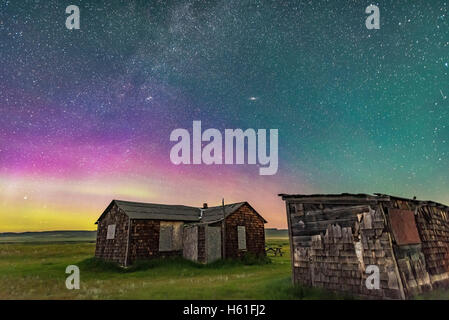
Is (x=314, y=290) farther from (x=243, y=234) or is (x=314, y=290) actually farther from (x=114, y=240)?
(x=114, y=240)

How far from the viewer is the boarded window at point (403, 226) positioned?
976 centimetres

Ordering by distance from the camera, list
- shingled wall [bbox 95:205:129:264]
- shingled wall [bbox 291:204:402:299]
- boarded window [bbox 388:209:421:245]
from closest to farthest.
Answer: shingled wall [bbox 291:204:402:299] → boarded window [bbox 388:209:421:245] → shingled wall [bbox 95:205:129:264]

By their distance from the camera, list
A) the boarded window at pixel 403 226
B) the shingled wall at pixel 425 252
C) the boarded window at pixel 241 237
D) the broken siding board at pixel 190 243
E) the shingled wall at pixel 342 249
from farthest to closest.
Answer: the boarded window at pixel 241 237
the broken siding board at pixel 190 243
the boarded window at pixel 403 226
the shingled wall at pixel 425 252
the shingled wall at pixel 342 249

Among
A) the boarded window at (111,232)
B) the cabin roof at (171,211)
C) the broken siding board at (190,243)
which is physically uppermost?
the cabin roof at (171,211)

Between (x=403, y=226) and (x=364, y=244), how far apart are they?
194cm

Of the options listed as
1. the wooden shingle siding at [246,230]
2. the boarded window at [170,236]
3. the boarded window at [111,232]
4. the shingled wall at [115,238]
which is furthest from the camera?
the wooden shingle siding at [246,230]

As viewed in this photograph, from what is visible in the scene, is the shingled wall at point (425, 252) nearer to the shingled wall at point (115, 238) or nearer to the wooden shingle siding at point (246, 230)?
the wooden shingle siding at point (246, 230)

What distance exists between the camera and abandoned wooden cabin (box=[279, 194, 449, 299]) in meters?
9.26

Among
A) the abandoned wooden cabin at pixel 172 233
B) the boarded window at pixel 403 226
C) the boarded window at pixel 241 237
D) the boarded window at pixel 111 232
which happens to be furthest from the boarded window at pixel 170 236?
the boarded window at pixel 403 226

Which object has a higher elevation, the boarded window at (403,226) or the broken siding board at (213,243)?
the boarded window at (403,226)

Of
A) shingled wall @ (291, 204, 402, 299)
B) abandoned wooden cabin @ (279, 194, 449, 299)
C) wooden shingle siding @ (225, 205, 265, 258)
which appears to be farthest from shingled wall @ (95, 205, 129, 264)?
shingled wall @ (291, 204, 402, 299)

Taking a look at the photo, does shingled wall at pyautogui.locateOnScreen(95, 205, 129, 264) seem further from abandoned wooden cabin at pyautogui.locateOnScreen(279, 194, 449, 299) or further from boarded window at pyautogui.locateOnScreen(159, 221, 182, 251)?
abandoned wooden cabin at pyautogui.locateOnScreen(279, 194, 449, 299)
